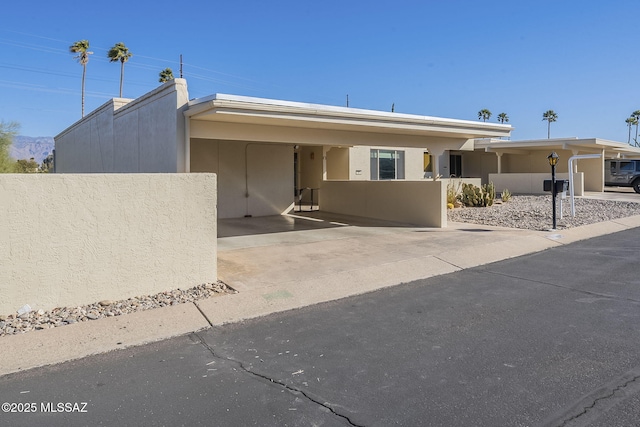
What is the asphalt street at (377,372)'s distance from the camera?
11.3 ft

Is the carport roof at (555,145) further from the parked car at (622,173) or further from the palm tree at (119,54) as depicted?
the palm tree at (119,54)

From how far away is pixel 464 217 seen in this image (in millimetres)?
16516

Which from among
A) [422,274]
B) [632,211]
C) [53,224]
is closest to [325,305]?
[422,274]

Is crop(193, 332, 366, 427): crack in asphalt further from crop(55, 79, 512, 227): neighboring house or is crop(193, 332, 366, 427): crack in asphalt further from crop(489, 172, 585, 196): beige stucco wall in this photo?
crop(489, 172, 585, 196): beige stucco wall

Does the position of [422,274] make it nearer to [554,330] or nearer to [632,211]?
[554,330]

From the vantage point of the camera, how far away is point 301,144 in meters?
16.0

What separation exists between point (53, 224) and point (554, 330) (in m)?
6.09

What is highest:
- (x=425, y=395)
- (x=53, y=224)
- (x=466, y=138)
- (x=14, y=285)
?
(x=466, y=138)

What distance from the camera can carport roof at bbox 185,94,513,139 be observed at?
384 inches

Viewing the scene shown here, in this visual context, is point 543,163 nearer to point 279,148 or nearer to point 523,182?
point 523,182

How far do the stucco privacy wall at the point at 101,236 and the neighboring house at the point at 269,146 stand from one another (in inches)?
127

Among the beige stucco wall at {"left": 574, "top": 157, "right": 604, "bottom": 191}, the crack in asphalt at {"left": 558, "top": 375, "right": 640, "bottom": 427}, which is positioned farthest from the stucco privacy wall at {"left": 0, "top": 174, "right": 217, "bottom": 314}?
the beige stucco wall at {"left": 574, "top": 157, "right": 604, "bottom": 191}

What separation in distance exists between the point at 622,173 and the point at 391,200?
2257cm

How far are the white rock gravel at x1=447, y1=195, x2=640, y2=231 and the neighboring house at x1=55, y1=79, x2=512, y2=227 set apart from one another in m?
2.09
